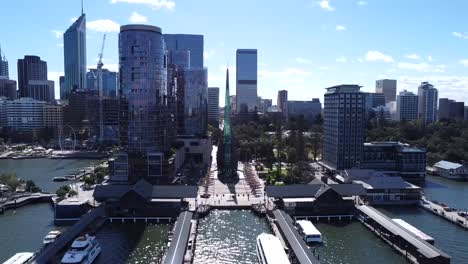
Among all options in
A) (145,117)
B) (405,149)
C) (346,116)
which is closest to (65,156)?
(145,117)

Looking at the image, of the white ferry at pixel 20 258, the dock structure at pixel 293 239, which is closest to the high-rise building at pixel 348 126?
the dock structure at pixel 293 239

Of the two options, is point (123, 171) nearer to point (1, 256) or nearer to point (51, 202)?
point (51, 202)

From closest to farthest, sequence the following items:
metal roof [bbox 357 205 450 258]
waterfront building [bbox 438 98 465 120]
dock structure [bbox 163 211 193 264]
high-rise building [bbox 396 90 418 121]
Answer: dock structure [bbox 163 211 193 264], metal roof [bbox 357 205 450 258], high-rise building [bbox 396 90 418 121], waterfront building [bbox 438 98 465 120]

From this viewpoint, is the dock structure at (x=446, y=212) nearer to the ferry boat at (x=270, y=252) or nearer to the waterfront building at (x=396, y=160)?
the waterfront building at (x=396, y=160)

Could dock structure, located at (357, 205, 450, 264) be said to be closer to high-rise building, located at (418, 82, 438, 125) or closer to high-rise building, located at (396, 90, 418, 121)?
high-rise building, located at (418, 82, 438, 125)

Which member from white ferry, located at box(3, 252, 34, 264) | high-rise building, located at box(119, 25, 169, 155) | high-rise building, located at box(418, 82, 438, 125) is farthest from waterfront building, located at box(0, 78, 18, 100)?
white ferry, located at box(3, 252, 34, 264)
